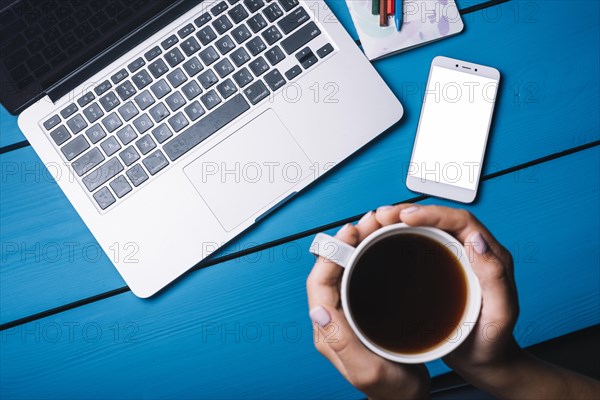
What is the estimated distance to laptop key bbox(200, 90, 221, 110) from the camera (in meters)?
0.68

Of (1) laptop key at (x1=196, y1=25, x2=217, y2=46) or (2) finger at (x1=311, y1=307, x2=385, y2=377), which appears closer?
(2) finger at (x1=311, y1=307, x2=385, y2=377)

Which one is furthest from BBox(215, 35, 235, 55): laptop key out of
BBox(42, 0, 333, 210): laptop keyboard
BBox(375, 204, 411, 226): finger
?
BBox(375, 204, 411, 226): finger

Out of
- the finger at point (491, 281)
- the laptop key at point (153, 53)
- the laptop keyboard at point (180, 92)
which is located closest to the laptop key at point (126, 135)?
the laptop keyboard at point (180, 92)

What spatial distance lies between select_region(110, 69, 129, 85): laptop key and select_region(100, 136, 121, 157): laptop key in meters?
0.08

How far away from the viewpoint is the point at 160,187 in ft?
2.21

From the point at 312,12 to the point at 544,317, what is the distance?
529 millimetres

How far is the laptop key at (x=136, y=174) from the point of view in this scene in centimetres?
67

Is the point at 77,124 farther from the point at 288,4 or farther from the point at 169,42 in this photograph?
the point at 288,4

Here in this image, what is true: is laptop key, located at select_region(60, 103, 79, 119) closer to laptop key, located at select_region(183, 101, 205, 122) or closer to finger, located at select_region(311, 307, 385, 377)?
laptop key, located at select_region(183, 101, 205, 122)

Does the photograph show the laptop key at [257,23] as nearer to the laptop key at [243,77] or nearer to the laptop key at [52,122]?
the laptop key at [243,77]

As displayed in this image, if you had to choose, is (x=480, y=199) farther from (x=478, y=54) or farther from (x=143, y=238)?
(x=143, y=238)

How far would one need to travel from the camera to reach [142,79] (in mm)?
684

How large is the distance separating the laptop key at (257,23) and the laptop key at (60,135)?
0.95 ft

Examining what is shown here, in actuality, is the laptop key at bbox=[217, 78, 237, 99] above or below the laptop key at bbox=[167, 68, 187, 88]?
below
